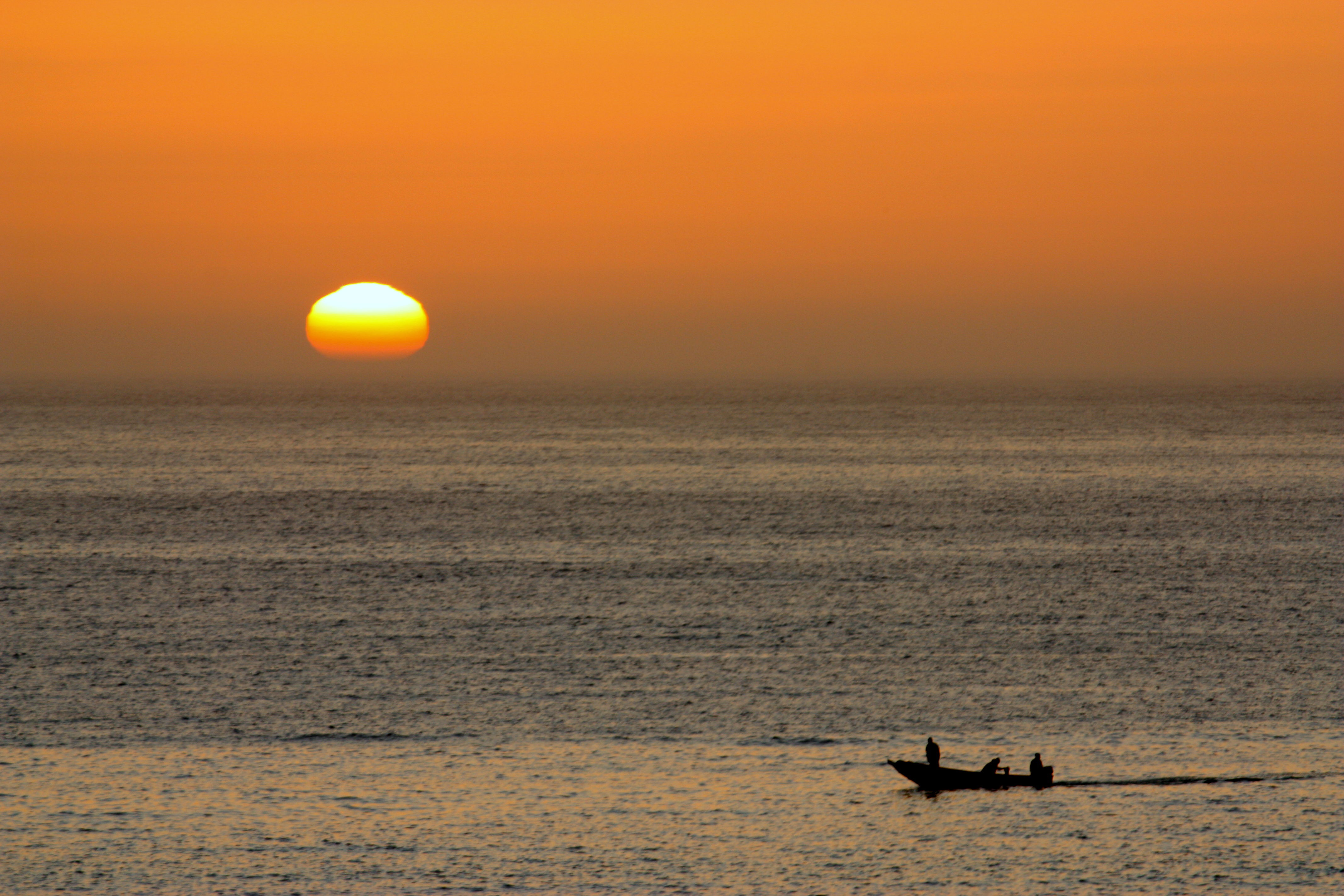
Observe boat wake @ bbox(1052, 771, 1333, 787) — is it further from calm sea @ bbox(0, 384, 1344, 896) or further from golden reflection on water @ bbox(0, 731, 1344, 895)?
golden reflection on water @ bbox(0, 731, 1344, 895)

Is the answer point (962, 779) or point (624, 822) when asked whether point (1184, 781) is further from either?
point (624, 822)

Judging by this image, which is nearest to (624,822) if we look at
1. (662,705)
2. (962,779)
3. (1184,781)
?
(962,779)

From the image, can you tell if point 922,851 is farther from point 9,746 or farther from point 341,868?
point 9,746

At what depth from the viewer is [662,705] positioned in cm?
4875

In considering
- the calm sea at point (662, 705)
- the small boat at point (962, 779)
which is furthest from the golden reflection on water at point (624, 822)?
the small boat at point (962, 779)

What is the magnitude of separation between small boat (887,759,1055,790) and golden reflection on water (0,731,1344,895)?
34cm

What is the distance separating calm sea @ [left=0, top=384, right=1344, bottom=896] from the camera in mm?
33969

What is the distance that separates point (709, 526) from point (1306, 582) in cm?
4369

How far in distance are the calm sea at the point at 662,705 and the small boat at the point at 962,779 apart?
0.40 m

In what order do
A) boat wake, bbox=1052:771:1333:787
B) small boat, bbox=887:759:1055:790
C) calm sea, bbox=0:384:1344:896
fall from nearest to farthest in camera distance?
calm sea, bbox=0:384:1344:896 → small boat, bbox=887:759:1055:790 → boat wake, bbox=1052:771:1333:787

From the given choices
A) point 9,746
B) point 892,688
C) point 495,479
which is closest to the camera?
point 9,746

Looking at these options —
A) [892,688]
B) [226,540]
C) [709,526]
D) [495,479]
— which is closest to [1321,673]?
[892,688]

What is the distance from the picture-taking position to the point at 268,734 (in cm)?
4472

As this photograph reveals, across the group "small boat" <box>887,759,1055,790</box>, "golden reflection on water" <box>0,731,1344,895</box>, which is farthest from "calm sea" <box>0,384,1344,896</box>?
"small boat" <box>887,759,1055,790</box>
